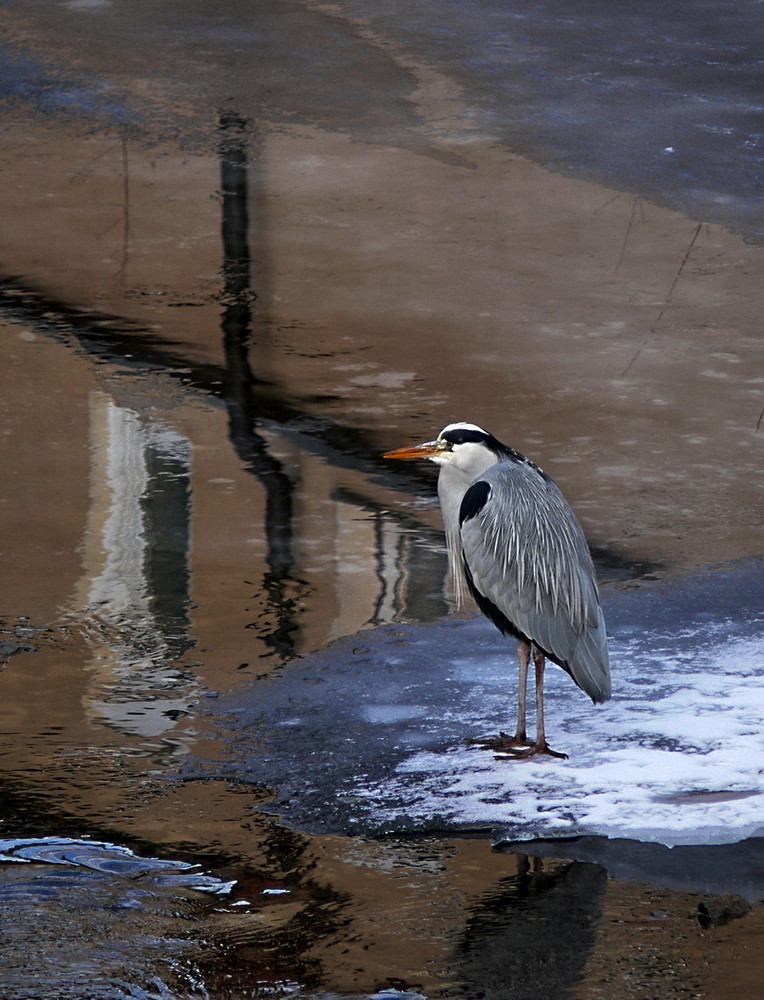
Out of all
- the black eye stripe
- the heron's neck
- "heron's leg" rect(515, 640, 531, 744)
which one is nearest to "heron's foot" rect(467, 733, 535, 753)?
"heron's leg" rect(515, 640, 531, 744)

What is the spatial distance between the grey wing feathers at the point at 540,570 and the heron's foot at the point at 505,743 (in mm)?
259

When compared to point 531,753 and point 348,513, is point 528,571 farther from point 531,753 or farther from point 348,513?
point 348,513

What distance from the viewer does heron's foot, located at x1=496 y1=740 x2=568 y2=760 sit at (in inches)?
214

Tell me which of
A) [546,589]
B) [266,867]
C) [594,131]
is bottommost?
[266,867]

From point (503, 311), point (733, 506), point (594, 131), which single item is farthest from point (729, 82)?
point (733, 506)

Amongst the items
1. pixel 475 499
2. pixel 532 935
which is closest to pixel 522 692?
pixel 475 499

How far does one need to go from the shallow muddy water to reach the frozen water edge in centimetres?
2

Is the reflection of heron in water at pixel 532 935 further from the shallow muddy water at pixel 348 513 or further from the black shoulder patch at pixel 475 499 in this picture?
the black shoulder patch at pixel 475 499

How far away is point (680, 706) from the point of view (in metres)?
5.88

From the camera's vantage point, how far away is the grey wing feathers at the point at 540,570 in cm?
559

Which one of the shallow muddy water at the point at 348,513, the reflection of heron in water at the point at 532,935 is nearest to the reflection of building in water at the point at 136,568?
the shallow muddy water at the point at 348,513

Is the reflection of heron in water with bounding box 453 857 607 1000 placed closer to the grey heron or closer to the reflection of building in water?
the grey heron

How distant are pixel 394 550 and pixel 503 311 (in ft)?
11.6

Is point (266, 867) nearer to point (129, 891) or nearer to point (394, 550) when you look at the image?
point (129, 891)
